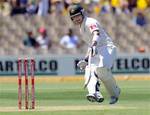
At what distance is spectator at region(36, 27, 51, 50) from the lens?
24.0 meters

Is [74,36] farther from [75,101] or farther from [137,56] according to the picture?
[75,101]

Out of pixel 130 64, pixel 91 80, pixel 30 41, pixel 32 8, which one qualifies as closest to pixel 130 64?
pixel 130 64

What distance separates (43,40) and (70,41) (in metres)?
0.83

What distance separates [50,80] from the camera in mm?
23391

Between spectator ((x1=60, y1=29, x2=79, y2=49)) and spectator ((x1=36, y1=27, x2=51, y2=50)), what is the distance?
0.43 metres

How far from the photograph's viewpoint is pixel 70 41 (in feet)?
79.2

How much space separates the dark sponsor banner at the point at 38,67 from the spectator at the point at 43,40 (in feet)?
1.45

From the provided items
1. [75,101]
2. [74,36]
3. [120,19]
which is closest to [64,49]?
[74,36]

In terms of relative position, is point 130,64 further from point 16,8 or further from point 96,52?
point 96,52

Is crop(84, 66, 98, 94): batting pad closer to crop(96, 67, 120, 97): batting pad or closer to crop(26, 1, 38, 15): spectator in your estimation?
crop(96, 67, 120, 97): batting pad

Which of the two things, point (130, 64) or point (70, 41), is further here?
point (70, 41)

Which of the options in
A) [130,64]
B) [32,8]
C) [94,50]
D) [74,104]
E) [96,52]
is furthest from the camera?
[32,8]

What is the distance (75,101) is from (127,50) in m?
10.0

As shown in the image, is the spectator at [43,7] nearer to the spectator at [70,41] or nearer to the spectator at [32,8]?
the spectator at [32,8]
